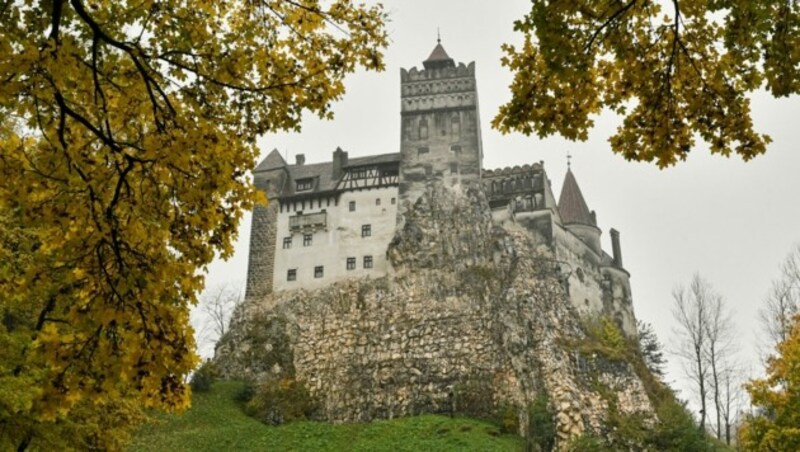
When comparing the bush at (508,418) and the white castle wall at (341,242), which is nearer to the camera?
the bush at (508,418)

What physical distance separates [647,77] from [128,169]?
5518 millimetres

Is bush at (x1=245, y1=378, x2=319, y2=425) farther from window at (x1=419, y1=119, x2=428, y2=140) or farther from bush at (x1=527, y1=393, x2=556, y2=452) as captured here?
window at (x1=419, y1=119, x2=428, y2=140)

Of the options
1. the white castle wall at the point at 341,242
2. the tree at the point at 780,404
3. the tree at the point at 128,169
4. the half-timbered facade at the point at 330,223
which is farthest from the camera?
the half-timbered facade at the point at 330,223

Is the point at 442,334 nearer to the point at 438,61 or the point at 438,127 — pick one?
the point at 438,127

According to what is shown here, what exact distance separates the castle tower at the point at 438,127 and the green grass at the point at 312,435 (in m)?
17.1

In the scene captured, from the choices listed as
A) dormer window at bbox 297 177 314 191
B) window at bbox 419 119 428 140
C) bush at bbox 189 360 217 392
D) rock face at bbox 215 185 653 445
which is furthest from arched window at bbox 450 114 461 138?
bush at bbox 189 360 217 392

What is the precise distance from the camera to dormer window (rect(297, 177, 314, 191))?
177ft

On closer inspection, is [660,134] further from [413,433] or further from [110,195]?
[413,433]

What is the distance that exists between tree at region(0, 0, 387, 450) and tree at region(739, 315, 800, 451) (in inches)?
753

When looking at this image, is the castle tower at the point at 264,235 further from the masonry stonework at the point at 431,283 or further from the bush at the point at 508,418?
the bush at the point at 508,418

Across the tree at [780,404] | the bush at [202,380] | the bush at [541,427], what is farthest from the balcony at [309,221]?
the tree at [780,404]

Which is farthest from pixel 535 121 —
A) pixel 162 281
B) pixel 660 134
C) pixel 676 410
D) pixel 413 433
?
pixel 676 410

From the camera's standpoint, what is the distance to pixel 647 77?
311 inches

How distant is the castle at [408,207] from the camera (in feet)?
162
